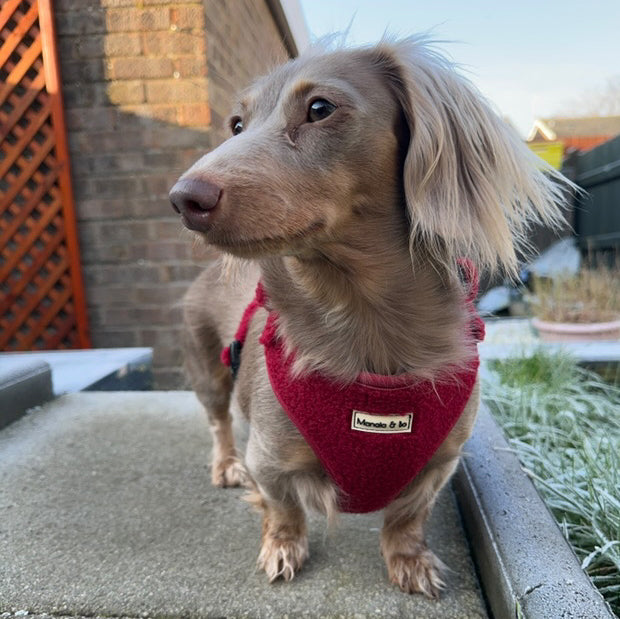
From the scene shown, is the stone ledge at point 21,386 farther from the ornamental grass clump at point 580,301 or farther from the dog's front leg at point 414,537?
the ornamental grass clump at point 580,301

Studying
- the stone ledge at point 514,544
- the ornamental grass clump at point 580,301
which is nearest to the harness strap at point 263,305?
the stone ledge at point 514,544

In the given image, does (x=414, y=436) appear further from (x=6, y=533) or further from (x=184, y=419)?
(x=184, y=419)

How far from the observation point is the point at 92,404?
294cm

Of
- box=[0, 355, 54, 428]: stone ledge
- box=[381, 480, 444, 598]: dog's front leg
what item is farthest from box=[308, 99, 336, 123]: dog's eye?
box=[0, 355, 54, 428]: stone ledge

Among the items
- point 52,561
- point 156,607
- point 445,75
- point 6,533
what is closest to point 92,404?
point 6,533

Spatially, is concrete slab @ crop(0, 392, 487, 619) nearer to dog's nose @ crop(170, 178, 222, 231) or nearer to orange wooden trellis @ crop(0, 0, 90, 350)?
dog's nose @ crop(170, 178, 222, 231)

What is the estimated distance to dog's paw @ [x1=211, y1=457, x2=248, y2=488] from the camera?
7.14 feet

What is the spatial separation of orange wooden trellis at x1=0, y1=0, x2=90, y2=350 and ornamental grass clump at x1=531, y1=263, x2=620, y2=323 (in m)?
3.83

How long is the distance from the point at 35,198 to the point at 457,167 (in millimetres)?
3889

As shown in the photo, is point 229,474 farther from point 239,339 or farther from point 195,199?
point 195,199

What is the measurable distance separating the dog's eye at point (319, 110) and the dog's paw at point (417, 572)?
1.23m

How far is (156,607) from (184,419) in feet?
4.72

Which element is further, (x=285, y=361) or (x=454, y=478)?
(x=454, y=478)

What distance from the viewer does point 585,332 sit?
4.26m
